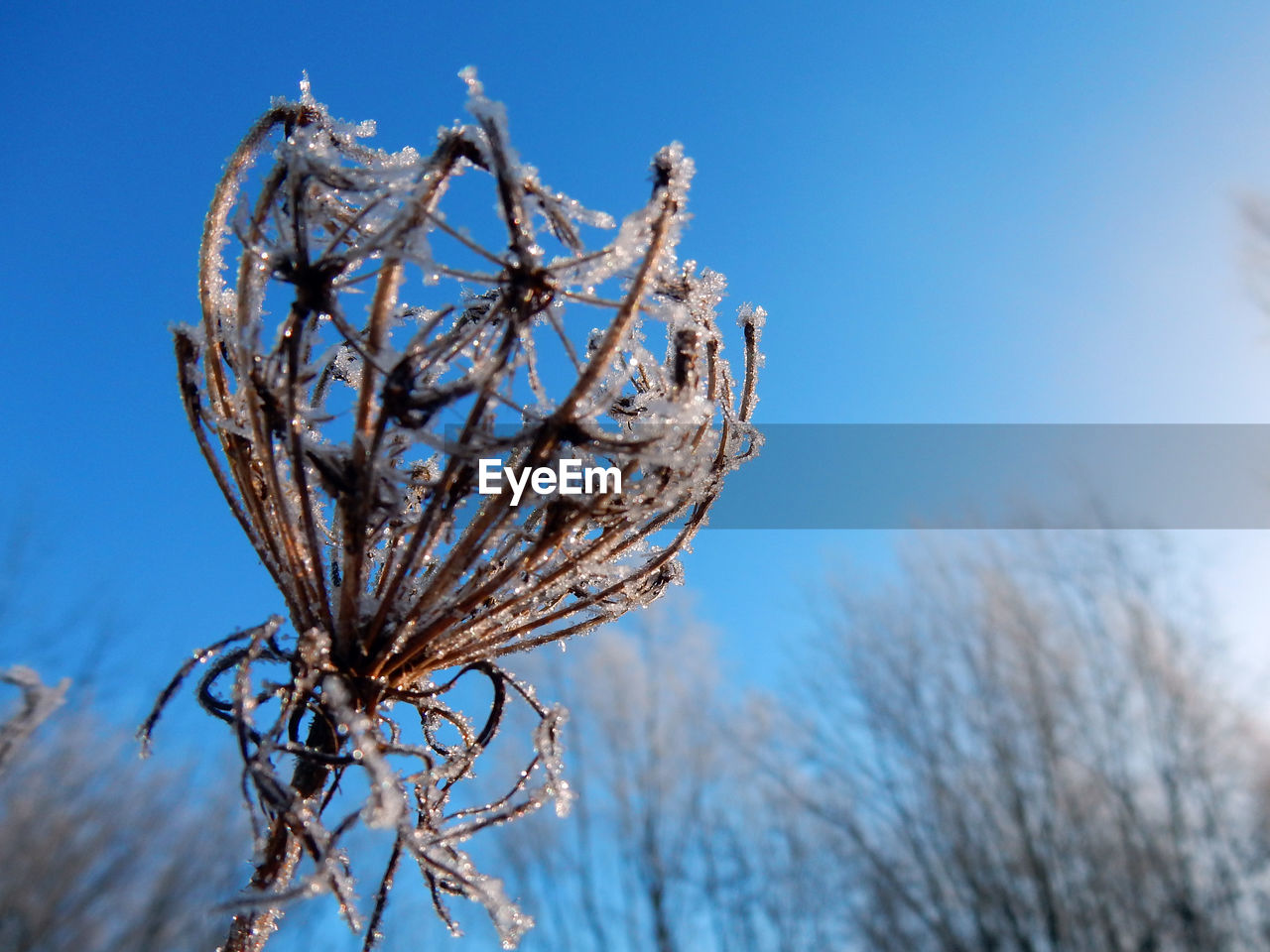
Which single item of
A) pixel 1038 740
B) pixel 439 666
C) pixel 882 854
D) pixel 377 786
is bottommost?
pixel 377 786

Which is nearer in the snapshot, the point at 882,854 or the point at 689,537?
the point at 689,537

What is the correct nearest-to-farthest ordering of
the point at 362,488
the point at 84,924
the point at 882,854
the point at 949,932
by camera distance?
the point at 362,488, the point at 949,932, the point at 882,854, the point at 84,924

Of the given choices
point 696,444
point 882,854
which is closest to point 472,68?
point 696,444

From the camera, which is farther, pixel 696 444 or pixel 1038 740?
pixel 1038 740

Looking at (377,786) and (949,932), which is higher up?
(949,932)

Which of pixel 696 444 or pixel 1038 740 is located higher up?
pixel 1038 740

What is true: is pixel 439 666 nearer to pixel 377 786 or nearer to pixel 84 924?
pixel 377 786

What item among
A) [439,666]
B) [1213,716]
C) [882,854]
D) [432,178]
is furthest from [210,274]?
[1213,716]

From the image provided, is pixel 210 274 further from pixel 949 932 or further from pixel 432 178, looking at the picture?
pixel 949 932

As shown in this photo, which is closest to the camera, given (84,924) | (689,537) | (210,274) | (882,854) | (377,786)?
(377,786)
